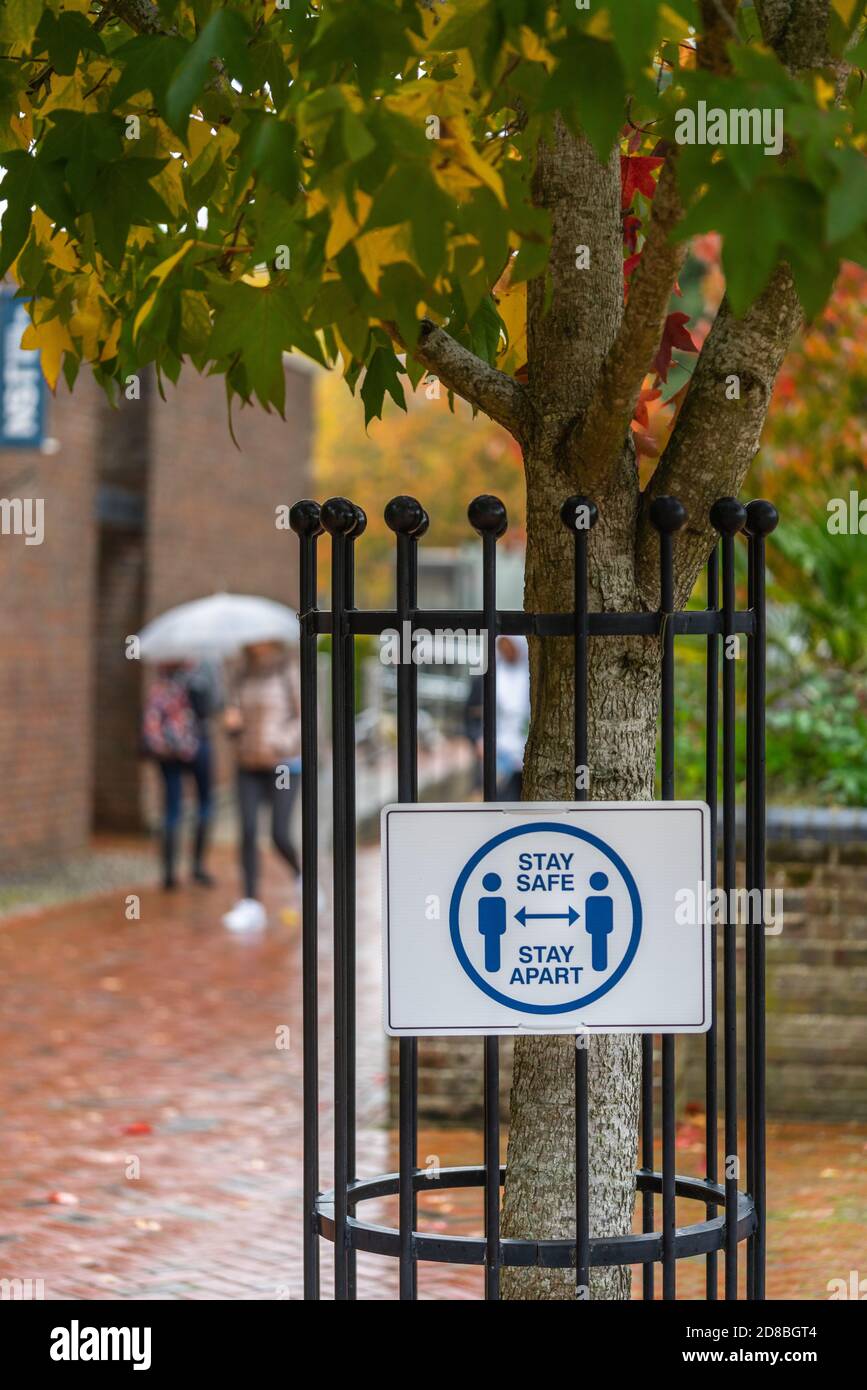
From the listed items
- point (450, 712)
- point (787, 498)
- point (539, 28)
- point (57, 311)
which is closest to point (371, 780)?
point (450, 712)

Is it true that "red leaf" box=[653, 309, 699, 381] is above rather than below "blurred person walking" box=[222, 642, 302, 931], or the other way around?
above

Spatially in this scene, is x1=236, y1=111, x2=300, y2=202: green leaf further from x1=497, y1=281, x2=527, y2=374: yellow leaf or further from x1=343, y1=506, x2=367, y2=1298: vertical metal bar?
x1=497, y1=281, x2=527, y2=374: yellow leaf

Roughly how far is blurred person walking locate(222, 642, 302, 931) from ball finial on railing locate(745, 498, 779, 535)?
8.44m

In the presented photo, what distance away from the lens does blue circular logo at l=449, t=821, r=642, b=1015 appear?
10.4 ft

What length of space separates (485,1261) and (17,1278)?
8.79 feet

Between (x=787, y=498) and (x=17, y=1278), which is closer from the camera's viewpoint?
(x=17, y=1278)

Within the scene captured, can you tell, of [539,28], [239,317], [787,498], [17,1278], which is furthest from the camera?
[787,498]

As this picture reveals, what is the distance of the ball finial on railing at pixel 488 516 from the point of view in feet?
10.6

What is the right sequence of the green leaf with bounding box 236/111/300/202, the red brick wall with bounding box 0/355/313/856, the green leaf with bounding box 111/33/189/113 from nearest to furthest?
the green leaf with bounding box 236/111/300/202, the green leaf with bounding box 111/33/189/113, the red brick wall with bounding box 0/355/313/856

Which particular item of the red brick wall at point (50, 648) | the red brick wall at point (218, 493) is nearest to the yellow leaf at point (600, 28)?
the red brick wall at point (50, 648)

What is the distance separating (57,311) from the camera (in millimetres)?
3902

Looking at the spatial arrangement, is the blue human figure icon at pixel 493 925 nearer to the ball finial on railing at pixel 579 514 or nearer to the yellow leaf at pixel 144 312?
the ball finial on railing at pixel 579 514

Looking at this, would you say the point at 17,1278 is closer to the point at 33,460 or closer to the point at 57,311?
the point at 57,311

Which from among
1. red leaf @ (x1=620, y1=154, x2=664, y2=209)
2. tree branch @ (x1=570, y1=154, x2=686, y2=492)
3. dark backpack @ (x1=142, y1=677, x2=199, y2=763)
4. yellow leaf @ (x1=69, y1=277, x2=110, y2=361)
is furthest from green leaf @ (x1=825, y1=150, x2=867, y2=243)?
dark backpack @ (x1=142, y1=677, x2=199, y2=763)
